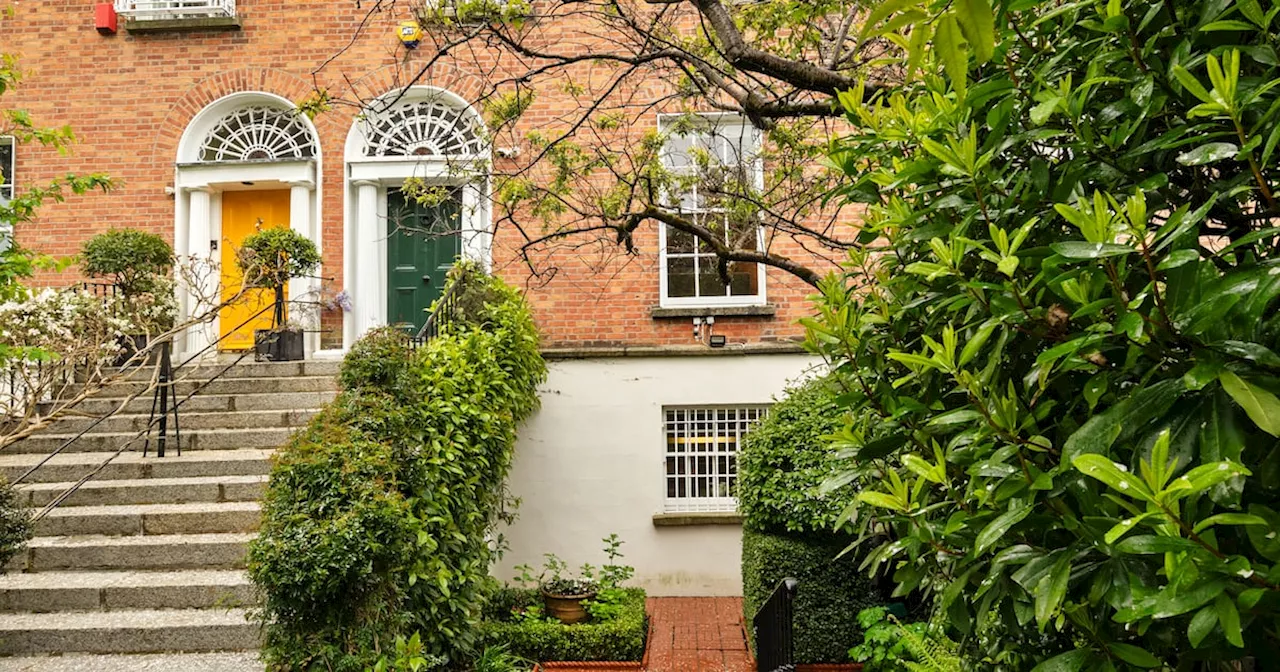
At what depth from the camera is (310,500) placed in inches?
204

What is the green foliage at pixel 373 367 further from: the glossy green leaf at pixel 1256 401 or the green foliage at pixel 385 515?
the glossy green leaf at pixel 1256 401

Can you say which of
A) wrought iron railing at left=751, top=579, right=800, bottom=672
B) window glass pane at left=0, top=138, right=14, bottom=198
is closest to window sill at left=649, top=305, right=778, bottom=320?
wrought iron railing at left=751, top=579, right=800, bottom=672

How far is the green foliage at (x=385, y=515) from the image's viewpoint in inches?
190

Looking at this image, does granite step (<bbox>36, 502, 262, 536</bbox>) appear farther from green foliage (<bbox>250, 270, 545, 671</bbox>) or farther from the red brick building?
the red brick building

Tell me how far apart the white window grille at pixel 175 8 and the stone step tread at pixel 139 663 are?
843 cm

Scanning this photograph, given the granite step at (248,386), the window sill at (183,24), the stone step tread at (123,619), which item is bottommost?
the stone step tread at (123,619)

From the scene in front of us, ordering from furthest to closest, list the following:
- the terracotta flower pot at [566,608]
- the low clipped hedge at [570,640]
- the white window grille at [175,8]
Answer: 1. the white window grille at [175,8]
2. the terracotta flower pot at [566,608]
3. the low clipped hedge at [570,640]

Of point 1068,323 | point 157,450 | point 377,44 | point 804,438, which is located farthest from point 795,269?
point 377,44

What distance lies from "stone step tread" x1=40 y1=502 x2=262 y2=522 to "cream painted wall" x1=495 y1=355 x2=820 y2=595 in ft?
12.9

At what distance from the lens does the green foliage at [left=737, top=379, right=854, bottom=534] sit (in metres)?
7.52

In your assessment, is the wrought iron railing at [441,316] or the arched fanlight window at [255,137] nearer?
the wrought iron railing at [441,316]

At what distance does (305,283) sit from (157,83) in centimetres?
332

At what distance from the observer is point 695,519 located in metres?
10.8

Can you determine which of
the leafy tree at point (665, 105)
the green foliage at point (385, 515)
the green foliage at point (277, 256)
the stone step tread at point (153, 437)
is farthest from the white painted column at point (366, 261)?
the green foliage at point (385, 515)
